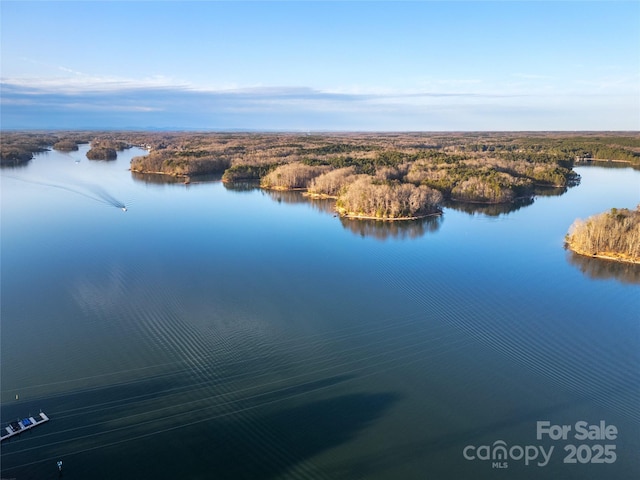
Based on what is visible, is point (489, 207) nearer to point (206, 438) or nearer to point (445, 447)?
point (445, 447)

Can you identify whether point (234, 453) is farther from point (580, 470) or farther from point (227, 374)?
point (580, 470)

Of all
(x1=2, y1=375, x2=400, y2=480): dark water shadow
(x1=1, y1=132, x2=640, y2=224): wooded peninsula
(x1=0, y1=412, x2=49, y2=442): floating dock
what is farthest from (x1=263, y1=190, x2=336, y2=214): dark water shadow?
(x1=0, y1=412, x2=49, y2=442): floating dock

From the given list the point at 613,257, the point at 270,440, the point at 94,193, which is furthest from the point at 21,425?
the point at 94,193

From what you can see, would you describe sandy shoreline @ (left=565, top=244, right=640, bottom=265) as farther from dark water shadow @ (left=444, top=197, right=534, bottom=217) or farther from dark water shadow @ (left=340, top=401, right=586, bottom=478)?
dark water shadow @ (left=340, top=401, right=586, bottom=478)

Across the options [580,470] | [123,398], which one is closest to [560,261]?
[580,470]

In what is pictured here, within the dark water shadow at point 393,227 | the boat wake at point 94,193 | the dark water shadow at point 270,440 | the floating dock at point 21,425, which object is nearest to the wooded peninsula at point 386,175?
the dark water shadow at point 393,227

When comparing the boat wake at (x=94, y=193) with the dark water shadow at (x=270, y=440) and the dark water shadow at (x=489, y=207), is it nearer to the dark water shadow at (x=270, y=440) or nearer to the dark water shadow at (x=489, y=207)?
the dark water shadow at (x=270, y=440)
